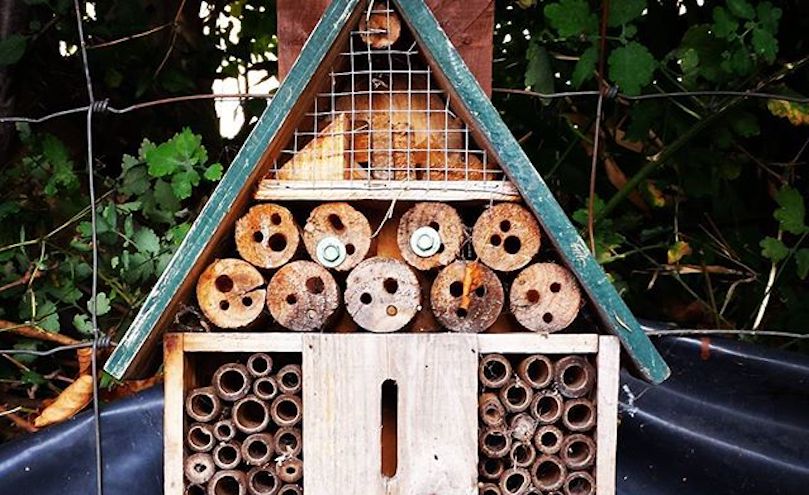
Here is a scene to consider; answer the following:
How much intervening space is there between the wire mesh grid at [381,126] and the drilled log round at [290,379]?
0.68 ft

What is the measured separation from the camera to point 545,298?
1.16 metres

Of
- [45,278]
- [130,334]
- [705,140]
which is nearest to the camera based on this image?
[130,334]

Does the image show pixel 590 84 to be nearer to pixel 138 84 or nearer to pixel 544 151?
pixel 544 151

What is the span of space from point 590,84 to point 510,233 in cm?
98

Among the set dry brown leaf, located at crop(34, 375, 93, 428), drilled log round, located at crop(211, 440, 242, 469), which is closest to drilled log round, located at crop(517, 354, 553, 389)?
drilled log round, located at crop(211, 440, 242, 469)

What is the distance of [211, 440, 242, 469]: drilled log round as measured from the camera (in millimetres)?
1173

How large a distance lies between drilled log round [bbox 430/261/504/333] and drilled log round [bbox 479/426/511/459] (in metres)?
0.11

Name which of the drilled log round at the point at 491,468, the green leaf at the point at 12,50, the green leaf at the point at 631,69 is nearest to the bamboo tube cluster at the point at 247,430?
the drilled log round at the point at 491,468

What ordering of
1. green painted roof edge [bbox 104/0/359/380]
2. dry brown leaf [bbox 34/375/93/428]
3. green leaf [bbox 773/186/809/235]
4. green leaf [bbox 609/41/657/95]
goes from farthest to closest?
green leaf [bbox 773/186/809/235] < dry brown leaf [bbox 34/375/93/428] < green leaf [bbox 609/41/657/95] < green painted roof edge [bbox 104/0/359/380]

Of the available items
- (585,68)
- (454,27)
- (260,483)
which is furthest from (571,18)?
(260,483)

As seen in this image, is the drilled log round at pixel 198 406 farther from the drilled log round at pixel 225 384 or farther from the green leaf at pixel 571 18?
the green leaf at pixel 571 18

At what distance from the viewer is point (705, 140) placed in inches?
82.7

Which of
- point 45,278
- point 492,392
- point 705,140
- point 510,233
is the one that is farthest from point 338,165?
point 705,140

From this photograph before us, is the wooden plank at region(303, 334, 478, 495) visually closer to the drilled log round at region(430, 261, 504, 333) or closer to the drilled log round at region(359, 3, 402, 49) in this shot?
the drilled log round at region(430, 261, 504, 333)
